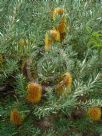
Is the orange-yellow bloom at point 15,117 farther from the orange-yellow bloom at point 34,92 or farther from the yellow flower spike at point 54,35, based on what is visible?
the yellow flower spike at point 54,35

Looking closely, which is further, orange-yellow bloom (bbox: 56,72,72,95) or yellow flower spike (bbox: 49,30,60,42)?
yellow flower spike (bbox: 49,30,60,42)

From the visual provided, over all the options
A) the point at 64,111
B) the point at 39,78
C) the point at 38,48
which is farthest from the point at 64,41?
the point at 64,111

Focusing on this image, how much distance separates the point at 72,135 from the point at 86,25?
1.92 ft

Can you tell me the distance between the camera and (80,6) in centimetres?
218

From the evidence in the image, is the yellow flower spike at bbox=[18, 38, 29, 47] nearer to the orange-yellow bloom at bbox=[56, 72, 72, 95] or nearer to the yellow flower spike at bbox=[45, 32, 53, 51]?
the yellow flower spike at bbox=[45, 32, 53, 51]

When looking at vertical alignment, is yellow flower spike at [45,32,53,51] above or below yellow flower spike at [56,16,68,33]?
below

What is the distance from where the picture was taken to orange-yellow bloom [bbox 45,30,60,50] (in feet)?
5.97

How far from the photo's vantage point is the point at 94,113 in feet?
6.04

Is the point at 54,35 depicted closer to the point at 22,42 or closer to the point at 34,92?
the point at 22,42

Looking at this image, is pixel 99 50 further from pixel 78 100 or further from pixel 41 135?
pixel 41 135

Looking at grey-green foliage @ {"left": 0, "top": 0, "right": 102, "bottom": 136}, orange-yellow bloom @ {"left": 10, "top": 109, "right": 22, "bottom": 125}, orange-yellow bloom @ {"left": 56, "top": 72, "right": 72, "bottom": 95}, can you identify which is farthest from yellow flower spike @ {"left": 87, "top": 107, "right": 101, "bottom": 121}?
orange-yellow bloom @ {"left": 10, "top": 109, "right": 22, "bottom": 125}

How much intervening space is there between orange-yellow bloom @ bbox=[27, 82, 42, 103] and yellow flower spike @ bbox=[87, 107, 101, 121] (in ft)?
0.89

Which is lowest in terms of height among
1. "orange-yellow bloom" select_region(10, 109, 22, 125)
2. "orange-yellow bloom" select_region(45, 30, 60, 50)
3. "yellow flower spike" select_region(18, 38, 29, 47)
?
"orange-yellow bloom" select_region(10, 109, 22, 125)

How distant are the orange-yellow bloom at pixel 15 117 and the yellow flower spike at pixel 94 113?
0.34 metres
